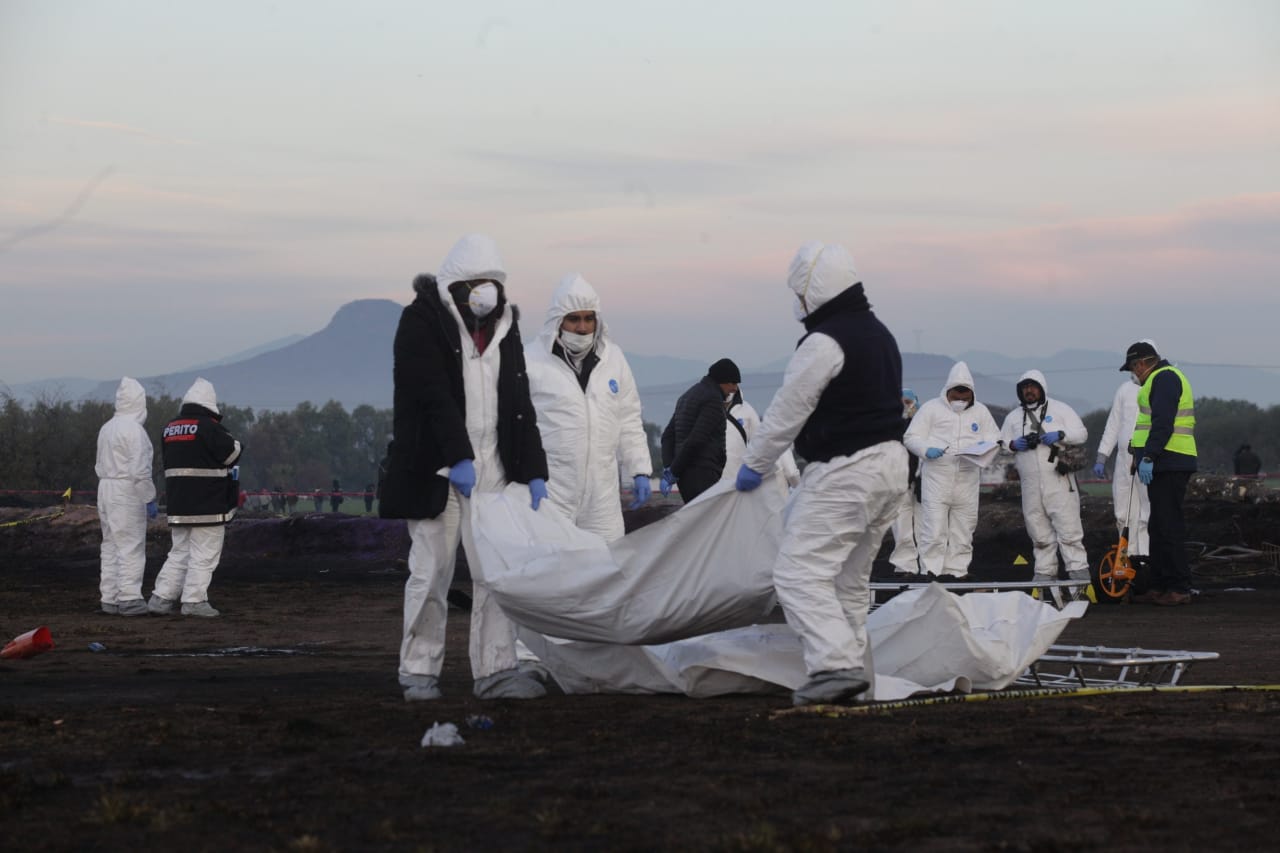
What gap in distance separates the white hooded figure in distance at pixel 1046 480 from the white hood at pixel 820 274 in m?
9.23

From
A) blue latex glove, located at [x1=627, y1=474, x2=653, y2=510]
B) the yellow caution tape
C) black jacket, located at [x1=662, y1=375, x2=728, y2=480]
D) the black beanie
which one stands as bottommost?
the yellow caution tape

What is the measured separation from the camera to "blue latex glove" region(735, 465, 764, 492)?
8102 mm

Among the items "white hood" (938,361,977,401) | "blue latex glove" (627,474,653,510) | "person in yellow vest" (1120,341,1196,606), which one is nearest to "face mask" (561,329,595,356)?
"blue latex glove" (627,474,653,510)

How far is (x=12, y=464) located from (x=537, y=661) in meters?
29.8

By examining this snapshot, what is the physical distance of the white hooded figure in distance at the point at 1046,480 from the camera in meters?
16.7

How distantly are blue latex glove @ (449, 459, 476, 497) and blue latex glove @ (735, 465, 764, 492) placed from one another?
1305 millimetres

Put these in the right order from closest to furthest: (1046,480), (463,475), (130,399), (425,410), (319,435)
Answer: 1. (463,475)
2. (425,410)
3. (130,399)
4. (1046,480)
5. (319,435)

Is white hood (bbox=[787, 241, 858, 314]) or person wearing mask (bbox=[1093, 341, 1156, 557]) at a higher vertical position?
white hood (bbox=[787, 241, 858, 314])

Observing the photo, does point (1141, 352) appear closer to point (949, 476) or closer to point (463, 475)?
point (949, 476)

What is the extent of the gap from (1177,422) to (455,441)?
9.70 m

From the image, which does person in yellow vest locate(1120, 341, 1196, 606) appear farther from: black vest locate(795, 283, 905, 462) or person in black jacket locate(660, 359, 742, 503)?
black vest locate(795, 283, 905, 462)

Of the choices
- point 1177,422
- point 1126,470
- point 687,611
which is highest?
point 1177,422

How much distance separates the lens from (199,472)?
15.5 metres

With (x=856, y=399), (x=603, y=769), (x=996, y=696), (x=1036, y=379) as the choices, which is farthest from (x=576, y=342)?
(x=1036, y=379)
